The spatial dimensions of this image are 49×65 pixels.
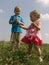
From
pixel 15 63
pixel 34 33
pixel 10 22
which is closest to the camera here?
pixel 15 63

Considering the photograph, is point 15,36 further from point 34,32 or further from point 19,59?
point 19,59

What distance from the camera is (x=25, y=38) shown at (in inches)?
480

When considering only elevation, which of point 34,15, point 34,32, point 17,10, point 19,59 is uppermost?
point 17,10

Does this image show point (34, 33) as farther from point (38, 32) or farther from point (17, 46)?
point (17, 46)

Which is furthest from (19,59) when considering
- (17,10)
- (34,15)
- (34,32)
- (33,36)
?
(17,10)

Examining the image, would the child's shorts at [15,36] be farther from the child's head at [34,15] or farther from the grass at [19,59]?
the child's head at [34,15]

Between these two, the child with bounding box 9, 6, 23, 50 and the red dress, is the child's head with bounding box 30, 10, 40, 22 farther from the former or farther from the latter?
the child with bounding box 9, 6, 23, 50

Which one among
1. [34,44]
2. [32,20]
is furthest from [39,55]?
[32,20]

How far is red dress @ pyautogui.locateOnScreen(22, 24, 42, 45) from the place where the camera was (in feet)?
39.3

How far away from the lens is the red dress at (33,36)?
12.0 meters

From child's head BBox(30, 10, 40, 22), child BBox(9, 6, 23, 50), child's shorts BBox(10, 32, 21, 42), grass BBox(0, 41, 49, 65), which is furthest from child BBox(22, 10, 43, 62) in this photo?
child's shorts BBox(10, 32, 21, 42)

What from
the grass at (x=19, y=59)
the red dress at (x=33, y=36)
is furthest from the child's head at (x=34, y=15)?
the grass at (x=19, y=59)

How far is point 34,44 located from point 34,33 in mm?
468

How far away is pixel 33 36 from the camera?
1203 centimetres
